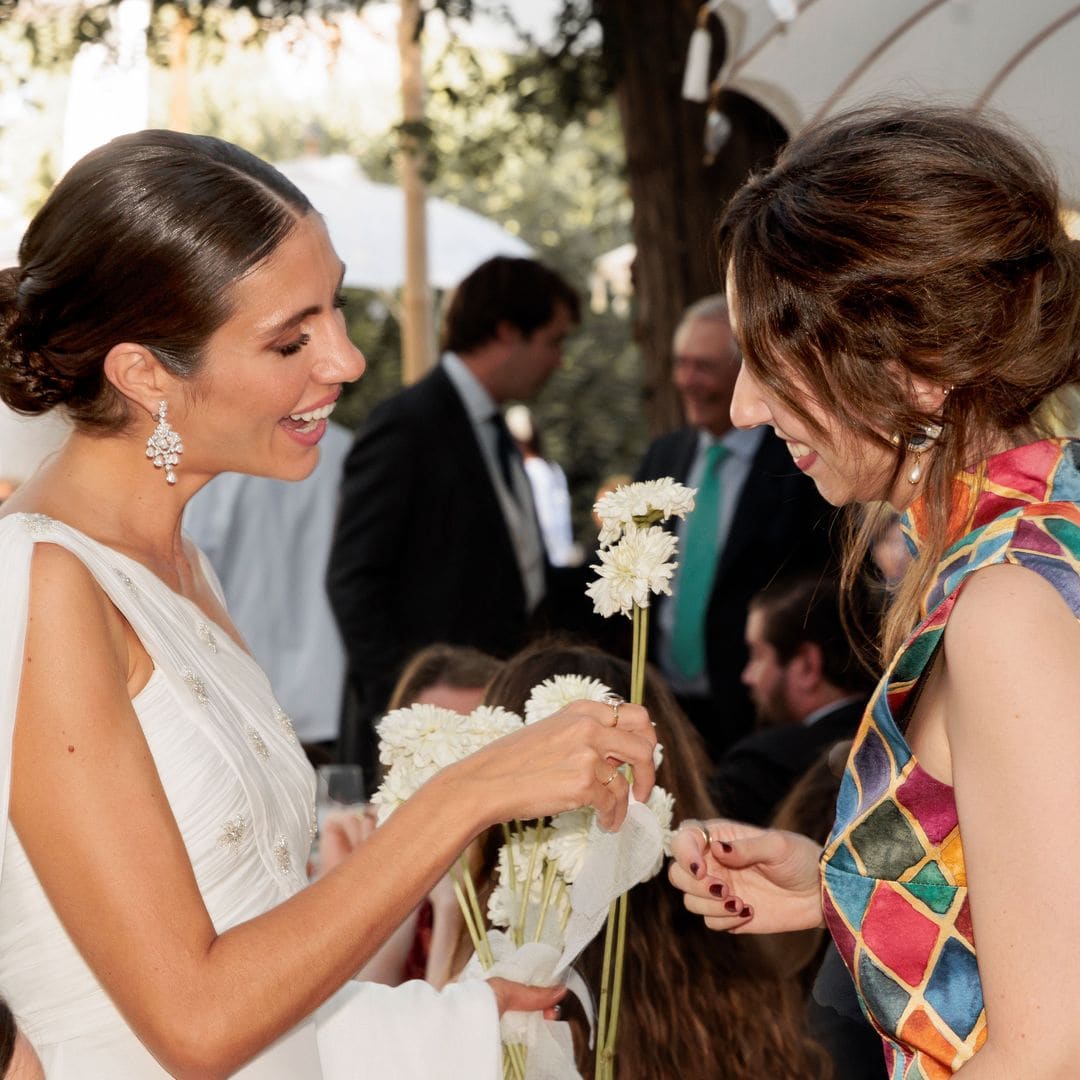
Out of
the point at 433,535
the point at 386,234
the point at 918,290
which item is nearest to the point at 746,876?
the point at 918,290

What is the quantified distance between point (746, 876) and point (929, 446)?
0.77m

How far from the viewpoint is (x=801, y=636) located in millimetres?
4355

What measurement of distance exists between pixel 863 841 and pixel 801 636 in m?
2.68

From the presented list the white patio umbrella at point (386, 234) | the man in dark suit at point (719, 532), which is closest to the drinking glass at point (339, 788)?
the man in dark suit at point (719, 532)

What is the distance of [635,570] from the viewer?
1.87 m

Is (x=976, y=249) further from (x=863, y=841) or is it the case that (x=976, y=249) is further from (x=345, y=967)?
(x=345, y=967)

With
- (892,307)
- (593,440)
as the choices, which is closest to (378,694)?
(892,307)

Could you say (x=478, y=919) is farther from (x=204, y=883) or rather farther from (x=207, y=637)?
(x=207, y=637)

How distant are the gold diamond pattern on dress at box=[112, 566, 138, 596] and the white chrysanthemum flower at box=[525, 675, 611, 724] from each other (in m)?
0.54

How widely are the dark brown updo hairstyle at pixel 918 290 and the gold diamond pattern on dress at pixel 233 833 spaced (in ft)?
2.94

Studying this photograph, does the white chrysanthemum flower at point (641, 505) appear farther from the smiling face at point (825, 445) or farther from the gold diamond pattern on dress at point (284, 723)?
the gold diamond pattern on dress at point (284, 723)

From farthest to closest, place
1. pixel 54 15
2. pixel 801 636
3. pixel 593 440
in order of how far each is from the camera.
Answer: pixel 593 440 < pixel 54 15 < pixel 801 636

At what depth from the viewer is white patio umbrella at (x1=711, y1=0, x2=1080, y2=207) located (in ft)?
12.4

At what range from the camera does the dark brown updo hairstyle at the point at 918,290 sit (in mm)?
1689
